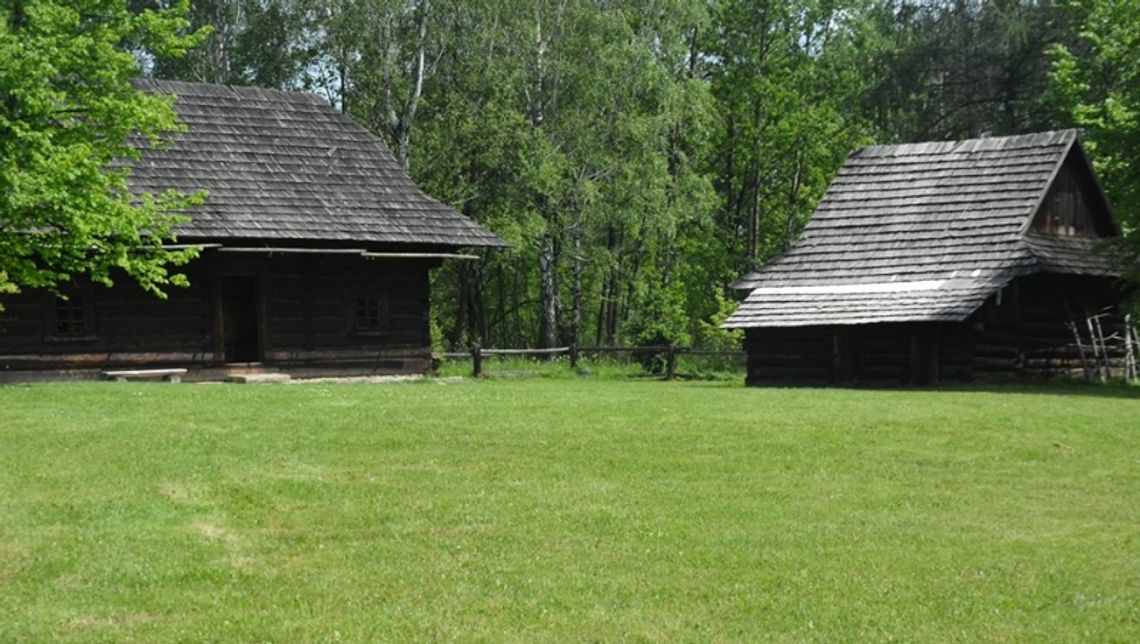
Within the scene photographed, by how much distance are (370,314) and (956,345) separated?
1348 centimetres

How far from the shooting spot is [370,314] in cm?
4000

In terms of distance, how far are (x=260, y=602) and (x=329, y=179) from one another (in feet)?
90.6

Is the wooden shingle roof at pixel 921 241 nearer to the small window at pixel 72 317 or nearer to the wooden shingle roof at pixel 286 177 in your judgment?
the wooden shingle roof at pixel 286 177

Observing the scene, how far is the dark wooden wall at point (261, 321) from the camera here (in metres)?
35.0

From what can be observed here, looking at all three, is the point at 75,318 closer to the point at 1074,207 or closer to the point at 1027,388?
the point at 1027,388

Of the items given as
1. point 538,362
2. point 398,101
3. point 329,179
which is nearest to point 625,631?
point 329,179

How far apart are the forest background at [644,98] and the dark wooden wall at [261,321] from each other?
7.76 meters

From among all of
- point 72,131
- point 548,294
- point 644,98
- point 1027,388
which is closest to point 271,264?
point 72,131

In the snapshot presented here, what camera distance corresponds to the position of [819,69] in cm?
5912

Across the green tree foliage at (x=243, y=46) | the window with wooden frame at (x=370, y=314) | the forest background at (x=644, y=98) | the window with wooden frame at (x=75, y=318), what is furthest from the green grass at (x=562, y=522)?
the green tree foliage at (x=243, y=46)

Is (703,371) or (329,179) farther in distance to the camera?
(703,371)

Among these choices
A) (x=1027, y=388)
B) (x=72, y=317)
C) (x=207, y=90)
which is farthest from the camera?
(x=207, y=90)

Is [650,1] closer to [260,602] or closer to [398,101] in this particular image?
[398,101]

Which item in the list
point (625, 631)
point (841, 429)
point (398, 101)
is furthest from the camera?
point (398, 101)
